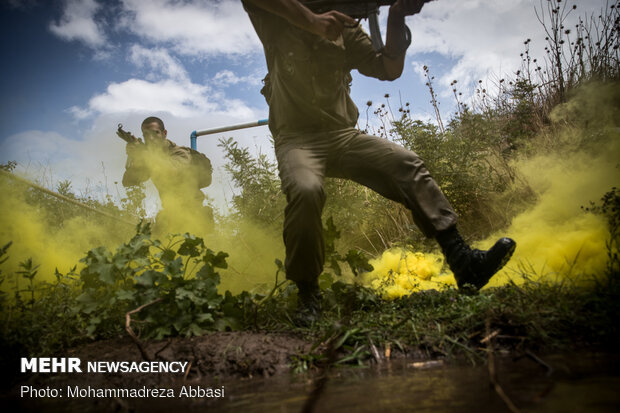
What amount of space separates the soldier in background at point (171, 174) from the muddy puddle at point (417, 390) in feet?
11.3

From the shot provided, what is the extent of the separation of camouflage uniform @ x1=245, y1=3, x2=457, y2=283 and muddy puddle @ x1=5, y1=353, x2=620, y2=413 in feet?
2.82

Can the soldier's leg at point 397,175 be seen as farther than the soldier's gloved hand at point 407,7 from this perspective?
No

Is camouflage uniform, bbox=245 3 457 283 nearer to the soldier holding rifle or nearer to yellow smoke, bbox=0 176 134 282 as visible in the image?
the soldier holding rifle

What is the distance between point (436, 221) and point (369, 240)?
2241 mm

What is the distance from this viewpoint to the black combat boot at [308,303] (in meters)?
2.07

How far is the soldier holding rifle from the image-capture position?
82.3 inches

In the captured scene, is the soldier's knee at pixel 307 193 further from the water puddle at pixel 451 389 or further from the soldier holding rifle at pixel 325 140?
the water puddle at pixel 451 389

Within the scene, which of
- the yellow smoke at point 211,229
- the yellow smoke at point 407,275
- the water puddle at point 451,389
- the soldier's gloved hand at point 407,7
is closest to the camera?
the water puddle at point 451,389

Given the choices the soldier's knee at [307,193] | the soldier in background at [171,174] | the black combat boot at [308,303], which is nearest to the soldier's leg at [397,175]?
the soldier's knee at [307,193]

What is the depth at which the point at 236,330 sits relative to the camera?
2.03m

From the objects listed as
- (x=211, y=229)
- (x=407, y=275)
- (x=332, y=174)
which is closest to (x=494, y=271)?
(x=407, y=275)

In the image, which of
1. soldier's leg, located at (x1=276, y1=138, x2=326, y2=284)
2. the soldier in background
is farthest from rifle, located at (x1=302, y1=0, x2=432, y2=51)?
the soldier in background

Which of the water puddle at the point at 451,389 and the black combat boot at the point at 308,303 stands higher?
the black combat boot at the point at 308,303

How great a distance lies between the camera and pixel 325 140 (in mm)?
2475
